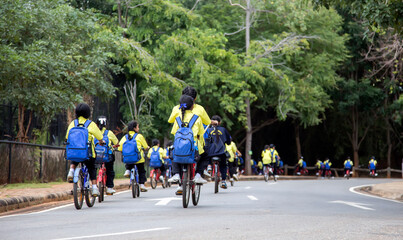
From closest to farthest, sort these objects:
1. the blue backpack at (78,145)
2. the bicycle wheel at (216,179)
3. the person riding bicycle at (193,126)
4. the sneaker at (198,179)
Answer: the person riding bicycle at (193,126) < the sneaker at (198,179) < the blue backpack at (78,145) < the bicycle wheel at (216,179)

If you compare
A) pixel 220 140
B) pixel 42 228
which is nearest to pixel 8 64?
pixel 220 140

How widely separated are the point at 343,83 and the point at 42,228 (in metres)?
41.3

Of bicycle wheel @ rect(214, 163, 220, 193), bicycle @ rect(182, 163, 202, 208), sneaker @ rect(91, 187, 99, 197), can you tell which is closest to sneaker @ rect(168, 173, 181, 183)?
bicycle @ rect(182, 163, 202, 208)

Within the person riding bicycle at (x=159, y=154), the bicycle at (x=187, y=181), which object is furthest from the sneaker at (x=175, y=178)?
the person riding bicycle at (x=159, y=154)

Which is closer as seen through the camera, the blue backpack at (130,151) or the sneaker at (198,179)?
the sneaker at (198,179)

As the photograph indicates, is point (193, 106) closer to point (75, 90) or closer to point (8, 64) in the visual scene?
point (8, 64)

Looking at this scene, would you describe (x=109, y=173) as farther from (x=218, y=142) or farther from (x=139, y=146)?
(x=218, y=142)

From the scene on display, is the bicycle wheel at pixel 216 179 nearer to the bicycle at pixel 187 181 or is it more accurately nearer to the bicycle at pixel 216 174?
the bicycle at pixel 216 174

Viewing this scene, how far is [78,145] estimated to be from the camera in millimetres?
12492

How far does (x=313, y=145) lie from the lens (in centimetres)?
5994

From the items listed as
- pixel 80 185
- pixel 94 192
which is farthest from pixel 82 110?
pixel 94 192

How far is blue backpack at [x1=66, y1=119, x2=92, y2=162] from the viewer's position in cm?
1249

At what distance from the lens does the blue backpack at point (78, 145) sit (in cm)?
1249

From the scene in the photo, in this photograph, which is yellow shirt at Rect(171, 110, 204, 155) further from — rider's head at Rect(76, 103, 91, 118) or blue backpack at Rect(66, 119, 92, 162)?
rider's head at Rect(76, 103, 91, 118)
